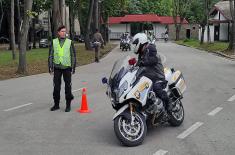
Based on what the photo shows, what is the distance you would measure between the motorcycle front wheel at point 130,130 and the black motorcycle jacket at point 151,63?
2.45 ft

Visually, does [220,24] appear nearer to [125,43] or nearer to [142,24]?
[142,24]

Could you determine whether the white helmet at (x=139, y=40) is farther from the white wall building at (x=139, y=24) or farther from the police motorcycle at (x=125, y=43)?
the white wall building at (x=139, y=24)

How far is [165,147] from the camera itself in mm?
6980

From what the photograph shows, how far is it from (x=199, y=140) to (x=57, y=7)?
1620 centimetres

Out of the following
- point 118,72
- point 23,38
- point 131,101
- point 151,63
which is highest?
point 23,38

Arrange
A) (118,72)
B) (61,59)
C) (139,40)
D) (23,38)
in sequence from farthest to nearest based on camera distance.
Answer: (23,38)
(61,59)
(139,40)
(118,72)

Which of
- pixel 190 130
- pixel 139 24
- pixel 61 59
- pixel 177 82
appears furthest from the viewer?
pixel 139 24

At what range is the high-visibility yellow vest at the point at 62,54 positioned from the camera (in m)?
9.98

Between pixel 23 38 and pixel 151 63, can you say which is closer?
pixel 151 63

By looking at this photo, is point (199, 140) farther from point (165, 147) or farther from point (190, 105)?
point (190, 105)

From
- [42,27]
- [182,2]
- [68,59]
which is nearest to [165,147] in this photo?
[68,59]

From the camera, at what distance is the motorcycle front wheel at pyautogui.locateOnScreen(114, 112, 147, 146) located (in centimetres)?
701

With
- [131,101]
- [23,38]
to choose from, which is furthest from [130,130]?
[23,38]

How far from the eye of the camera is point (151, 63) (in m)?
7.48
